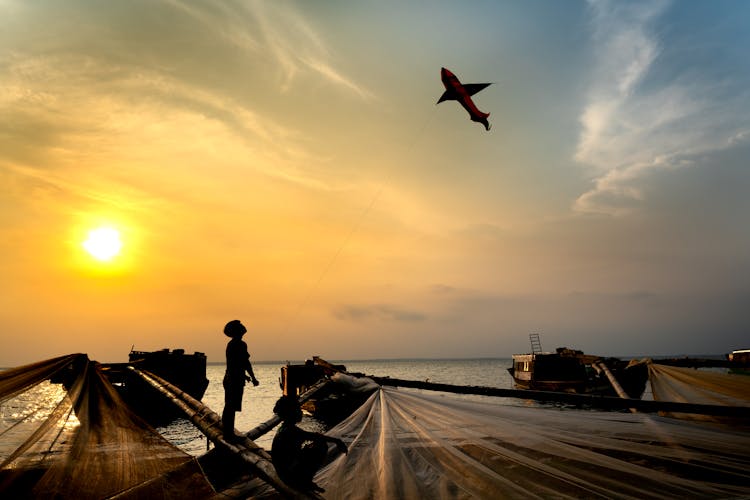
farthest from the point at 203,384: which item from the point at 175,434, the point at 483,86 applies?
the point at 483,86

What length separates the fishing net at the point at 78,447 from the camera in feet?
15.3

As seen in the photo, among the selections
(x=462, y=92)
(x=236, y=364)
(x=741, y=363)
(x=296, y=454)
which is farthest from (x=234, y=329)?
(x=741, y=363)

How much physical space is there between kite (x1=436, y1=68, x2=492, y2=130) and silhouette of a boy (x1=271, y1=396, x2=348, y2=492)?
1348cm

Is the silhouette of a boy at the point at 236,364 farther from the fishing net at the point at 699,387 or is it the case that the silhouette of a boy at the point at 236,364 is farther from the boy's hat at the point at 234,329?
the fishing net at the point at 699,387

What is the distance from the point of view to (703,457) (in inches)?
179

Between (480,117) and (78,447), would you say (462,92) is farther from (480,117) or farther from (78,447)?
(78,447)

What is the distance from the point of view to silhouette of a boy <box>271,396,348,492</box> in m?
4.13

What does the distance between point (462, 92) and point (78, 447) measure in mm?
15338

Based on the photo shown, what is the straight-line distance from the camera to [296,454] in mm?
4270

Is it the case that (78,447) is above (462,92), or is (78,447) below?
below

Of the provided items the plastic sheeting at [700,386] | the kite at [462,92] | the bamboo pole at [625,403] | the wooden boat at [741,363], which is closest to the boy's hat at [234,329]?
A: the bamboo pole at [625,403]

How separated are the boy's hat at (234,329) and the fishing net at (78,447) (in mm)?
1992

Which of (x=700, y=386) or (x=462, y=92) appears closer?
(x=700, y=386)

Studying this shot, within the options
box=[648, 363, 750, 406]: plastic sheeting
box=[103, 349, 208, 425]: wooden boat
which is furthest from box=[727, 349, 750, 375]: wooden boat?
box=[103, 349, 208, 425]: wooden boat
